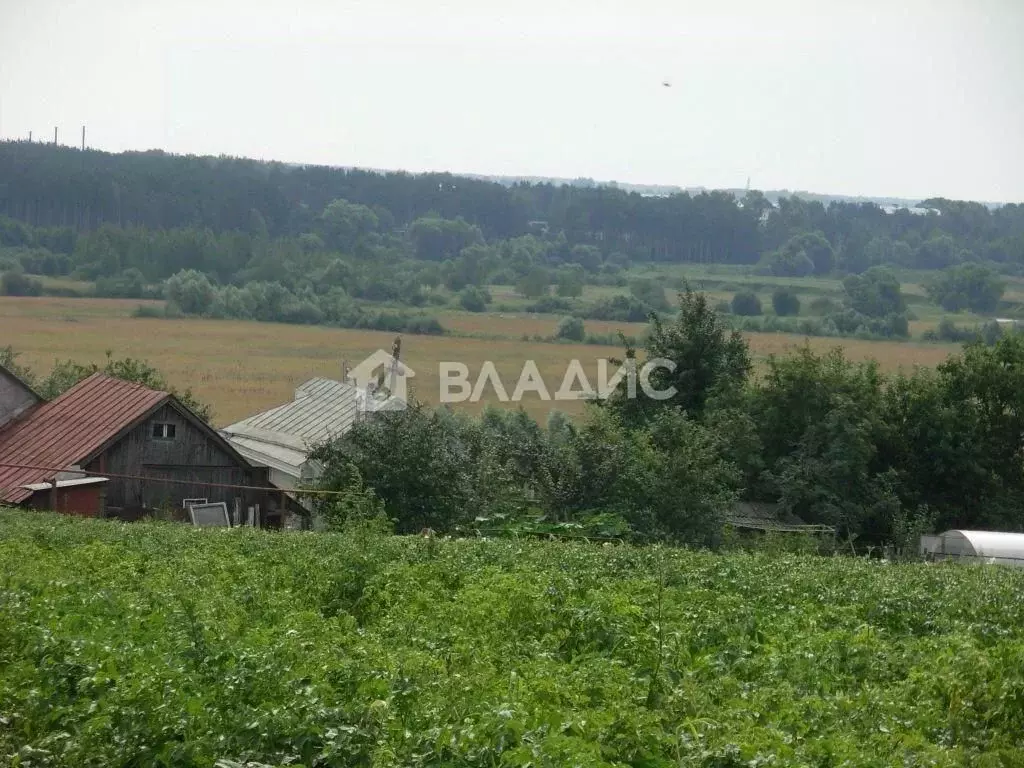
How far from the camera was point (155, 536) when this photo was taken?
1764cm

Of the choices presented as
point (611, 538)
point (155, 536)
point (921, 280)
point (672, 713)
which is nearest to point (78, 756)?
point (672, 713)

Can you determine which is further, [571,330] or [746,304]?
[746,304]

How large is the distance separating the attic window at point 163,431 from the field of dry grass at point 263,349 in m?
24.6

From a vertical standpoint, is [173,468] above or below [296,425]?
above

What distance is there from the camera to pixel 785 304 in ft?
351

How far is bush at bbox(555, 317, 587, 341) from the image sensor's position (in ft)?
280

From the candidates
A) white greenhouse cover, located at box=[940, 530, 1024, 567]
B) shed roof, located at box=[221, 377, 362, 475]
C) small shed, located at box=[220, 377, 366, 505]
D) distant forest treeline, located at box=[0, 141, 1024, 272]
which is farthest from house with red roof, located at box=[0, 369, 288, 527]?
distant forest treeline, located at box=[0, 141, 1024, 272]

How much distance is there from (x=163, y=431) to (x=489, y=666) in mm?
Answer: 23899

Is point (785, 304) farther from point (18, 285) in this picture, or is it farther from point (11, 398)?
point (11, 398)

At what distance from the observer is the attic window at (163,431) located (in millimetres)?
30938

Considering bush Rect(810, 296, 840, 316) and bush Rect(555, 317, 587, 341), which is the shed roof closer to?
bush Rect(555, 317, 587, 341)

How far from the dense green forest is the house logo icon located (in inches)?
1796

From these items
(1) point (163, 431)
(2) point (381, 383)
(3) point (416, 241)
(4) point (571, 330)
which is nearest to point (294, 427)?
(2) point (381, 383)

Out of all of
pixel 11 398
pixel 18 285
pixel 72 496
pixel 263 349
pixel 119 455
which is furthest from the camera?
pixel 18 285
